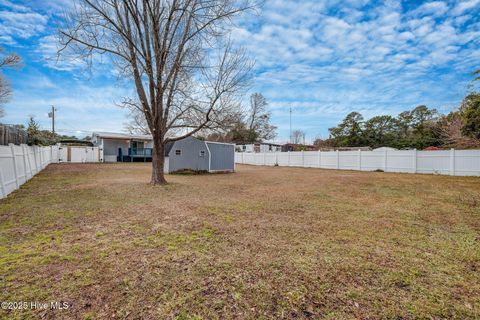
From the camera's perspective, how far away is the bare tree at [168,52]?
8.03 metres

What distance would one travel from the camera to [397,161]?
53.7 feet

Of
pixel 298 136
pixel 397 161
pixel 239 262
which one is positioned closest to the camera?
pixel 239 262

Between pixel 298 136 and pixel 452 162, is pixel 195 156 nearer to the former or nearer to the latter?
pixel 452 162

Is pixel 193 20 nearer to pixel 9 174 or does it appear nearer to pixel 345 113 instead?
pixel 9 174

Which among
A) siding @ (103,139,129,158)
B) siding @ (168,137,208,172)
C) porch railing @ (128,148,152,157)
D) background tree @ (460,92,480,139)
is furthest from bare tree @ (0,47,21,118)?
background tree @ (460,92,480,139)

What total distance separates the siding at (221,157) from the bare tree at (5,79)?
1352 cm

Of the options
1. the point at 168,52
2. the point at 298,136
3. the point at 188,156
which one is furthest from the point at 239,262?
the point at 298,136

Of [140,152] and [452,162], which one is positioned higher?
[140,152]

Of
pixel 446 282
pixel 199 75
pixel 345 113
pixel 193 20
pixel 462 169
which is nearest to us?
pixel 446 282

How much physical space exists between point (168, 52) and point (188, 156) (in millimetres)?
7808

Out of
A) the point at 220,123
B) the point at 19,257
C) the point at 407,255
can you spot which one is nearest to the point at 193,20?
the point at 220,123

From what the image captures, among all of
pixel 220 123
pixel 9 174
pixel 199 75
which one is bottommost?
pixel 9 174

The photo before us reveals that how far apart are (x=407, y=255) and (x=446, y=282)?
685 mm

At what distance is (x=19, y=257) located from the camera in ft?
9.39
